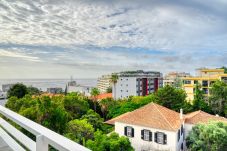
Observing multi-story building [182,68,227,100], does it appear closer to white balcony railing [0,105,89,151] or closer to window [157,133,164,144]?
window [157,133,164,144]

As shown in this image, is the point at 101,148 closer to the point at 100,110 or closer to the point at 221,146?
the point at 221,146

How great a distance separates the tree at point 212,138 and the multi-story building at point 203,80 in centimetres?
2760

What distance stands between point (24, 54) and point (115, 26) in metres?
12.3

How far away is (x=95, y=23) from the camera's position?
29.5 metres

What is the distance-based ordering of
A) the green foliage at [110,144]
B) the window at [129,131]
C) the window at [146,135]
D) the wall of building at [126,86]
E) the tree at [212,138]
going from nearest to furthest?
the green foliage at [110,144] → the tree at [212,138] → the window at [146,135] → the window at [129,131] → the wall of building at [126,86]

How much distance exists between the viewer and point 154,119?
23766mm

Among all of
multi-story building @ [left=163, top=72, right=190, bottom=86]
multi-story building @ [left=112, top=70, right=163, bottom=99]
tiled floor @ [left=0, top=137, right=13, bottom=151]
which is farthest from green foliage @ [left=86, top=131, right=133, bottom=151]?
multi-story building @ [left=163, top=72, right=190, bottom=86]

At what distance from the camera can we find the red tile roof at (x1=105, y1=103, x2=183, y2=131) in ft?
74.7

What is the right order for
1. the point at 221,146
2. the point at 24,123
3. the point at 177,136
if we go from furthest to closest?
the point at 177,136 → the point at 221,146 → the point at 24,123

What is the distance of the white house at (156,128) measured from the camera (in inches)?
874

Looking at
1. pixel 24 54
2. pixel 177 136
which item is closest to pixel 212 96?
pixel 177 136

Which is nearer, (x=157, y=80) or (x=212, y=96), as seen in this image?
(x=212, y=96)

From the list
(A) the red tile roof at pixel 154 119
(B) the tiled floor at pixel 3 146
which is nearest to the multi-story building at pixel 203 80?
(A) the red tile roof at pixel 154 119

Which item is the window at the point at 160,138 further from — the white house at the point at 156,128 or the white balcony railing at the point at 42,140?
the white balcony railing at the point at 42,140
